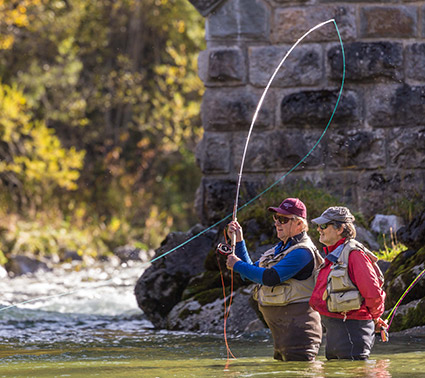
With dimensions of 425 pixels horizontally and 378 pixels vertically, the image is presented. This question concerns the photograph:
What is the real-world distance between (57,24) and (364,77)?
30.3ft

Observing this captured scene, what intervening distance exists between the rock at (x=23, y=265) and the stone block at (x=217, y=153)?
5344 mm

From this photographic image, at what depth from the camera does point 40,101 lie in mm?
16906

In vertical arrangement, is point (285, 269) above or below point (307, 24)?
below

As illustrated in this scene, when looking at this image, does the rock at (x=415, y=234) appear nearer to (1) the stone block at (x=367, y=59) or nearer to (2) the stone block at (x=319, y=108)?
(2) the stone block at (x=319, y=108)

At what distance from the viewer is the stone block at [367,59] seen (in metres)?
8.38

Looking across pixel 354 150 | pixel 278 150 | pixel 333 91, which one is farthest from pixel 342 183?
pixel 333 91

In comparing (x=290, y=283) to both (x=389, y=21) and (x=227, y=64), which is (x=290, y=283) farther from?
(x=389, y=21)

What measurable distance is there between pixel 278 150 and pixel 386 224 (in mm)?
1227

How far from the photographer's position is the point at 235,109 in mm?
8438

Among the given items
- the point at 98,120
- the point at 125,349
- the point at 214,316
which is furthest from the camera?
the point at 98,120

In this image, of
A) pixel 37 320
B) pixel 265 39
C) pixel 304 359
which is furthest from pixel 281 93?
pixel 304 359

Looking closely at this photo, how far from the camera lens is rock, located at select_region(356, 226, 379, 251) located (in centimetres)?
779

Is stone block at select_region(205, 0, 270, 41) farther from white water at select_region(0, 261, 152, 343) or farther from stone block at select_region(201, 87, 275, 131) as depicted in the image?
white water at select_region(0, 261, 152, 343)

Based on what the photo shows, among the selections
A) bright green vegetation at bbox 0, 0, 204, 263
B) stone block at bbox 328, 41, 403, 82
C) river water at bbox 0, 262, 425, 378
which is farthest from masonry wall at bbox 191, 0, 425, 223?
bright green vegetation at bbox 0, 0, 204, 263
